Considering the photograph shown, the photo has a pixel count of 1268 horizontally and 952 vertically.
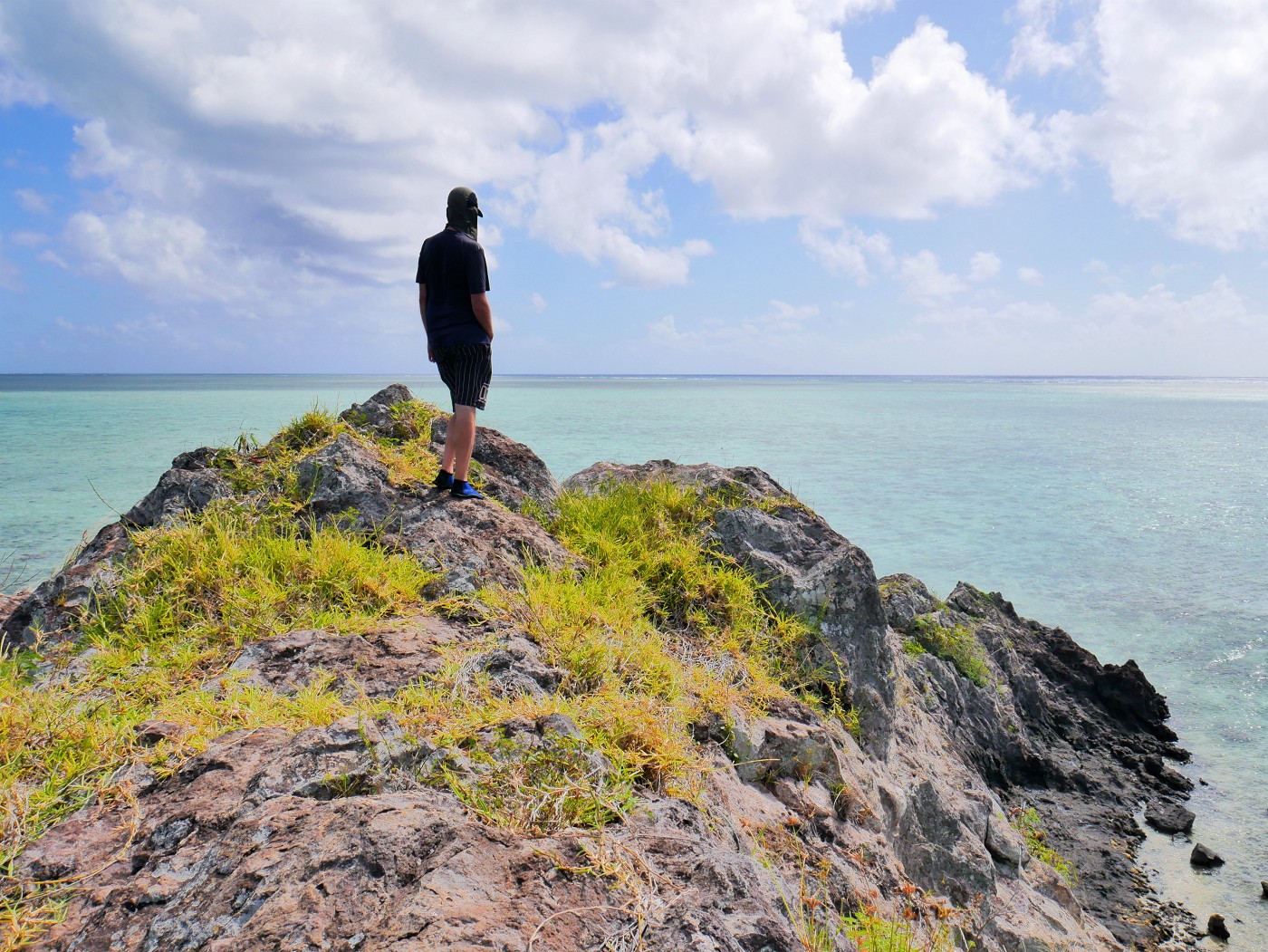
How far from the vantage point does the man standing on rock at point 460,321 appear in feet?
17.9

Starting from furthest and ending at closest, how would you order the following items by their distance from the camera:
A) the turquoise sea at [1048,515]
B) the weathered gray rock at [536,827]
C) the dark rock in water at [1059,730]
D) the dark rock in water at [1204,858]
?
the turquoise sea at [1048,515] < the dark rock in water at [1204,858] < the dark rock in water at [1059,730] < the weathered gray rock at [536,827]

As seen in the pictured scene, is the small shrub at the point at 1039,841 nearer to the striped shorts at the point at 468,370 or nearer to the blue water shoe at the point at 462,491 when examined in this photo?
the blue water shoe at the point at 462,491

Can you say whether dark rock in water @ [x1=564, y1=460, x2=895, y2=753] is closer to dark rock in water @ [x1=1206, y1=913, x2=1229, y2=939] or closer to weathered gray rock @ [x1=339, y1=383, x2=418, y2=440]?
weathered gray rock @ [x1=339, y1=383, x2=418, y2=440]

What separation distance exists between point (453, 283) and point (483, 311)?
34 centimetres

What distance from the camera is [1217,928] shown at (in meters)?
7.17

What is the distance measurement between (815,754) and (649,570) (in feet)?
6.14

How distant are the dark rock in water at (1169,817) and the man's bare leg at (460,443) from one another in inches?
379

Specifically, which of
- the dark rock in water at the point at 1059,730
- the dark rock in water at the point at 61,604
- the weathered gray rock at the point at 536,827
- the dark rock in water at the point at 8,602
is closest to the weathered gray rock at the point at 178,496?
the weathered gray rock at the point at 536,827

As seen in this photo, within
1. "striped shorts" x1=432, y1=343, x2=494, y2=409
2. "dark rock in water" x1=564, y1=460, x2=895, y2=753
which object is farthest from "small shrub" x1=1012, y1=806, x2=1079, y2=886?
"striped shorts" x1=432, y1=343, x2=494, y2=409

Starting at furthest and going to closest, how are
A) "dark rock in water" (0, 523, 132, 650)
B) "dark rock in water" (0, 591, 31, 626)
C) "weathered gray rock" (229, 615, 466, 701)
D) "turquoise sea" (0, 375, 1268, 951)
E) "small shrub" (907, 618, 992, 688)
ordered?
"turquoise sea" (0, 375, 1268, 951)
"small shrub" (907, 618, 992, 688)
"dark rock in water" (0, 591, 31, 626)
"dark rock in water" (0, 523, 132, 650)
"weathered gray rock" (229, 615, 466, 701)

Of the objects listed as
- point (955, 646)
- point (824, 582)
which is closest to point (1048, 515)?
point (955, 646)

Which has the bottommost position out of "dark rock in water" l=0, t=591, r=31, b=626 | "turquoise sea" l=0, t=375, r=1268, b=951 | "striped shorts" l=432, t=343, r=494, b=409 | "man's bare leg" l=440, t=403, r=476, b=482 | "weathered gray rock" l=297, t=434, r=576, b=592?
"turquoise sea" l=0, t=375, r=1268, b=951

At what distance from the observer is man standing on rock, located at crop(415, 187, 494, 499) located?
5457 millimetres

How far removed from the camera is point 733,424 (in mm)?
51312
